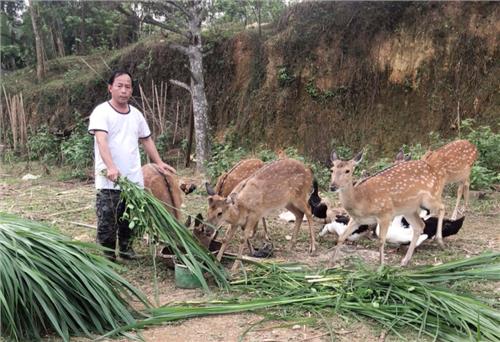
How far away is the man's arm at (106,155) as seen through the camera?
15.5ft

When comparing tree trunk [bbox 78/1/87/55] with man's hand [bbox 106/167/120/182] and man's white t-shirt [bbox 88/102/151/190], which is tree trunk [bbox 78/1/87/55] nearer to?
man's white t-shirt [bbox 88/102/151/190]

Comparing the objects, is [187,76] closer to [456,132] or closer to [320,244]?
[456,132]

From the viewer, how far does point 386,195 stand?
5.73m

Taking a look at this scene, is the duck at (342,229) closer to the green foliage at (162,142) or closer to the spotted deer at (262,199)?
the spotted deer at (262,199)

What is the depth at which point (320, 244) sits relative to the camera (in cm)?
657

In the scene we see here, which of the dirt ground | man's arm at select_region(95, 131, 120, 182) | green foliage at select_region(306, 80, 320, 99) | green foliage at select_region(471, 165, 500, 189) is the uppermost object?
green foliage at select_region(306, 80, 320, 99)

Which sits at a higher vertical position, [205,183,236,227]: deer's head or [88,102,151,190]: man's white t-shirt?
[88,102,151,190]: man's white t-shirt

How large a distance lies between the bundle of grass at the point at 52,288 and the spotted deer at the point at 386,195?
251 cm

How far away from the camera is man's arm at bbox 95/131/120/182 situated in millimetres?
4727

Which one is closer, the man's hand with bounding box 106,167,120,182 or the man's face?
the man's hand with bounding box 106,167,120,182

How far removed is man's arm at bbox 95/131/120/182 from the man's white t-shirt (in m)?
0.07

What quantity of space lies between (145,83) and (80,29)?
10037 millimetres

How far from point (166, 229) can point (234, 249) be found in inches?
68.3

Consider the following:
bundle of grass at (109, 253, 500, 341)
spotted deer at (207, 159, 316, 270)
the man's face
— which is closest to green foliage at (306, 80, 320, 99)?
spotted deer at (207, 159, 316, 270)
